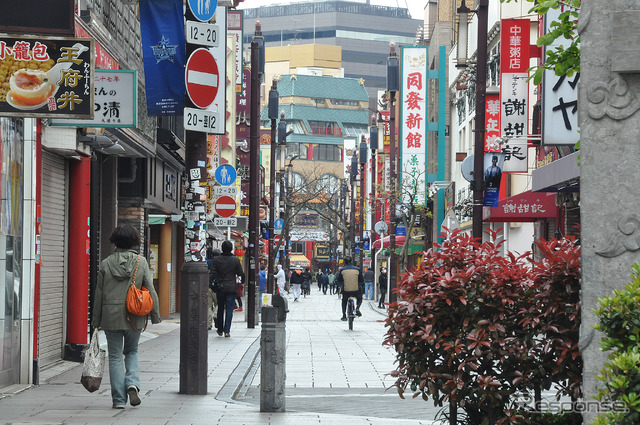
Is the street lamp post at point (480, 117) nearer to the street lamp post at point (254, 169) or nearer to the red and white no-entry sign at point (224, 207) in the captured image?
the red and white no-entry sign at point (224, 207)

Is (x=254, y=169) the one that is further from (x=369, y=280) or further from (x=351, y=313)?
(x=369, y=280)

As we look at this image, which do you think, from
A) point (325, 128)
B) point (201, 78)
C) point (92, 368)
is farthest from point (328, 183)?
point (92, 368)

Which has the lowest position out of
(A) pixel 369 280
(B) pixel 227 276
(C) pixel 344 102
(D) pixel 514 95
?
(A) pixel 369 280

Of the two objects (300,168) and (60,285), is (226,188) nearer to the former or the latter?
(60,285)

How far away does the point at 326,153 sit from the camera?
552 ft

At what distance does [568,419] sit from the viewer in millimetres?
7973

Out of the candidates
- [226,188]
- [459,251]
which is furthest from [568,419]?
[226,188]

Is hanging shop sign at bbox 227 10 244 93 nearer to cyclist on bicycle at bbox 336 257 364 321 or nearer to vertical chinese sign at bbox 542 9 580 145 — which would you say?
cyclist on bicycle at bbox 336 257 364 321

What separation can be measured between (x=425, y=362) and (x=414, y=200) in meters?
44.7

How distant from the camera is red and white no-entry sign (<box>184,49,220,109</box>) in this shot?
1320 cm

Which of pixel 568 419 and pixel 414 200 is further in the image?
pixel 414 200

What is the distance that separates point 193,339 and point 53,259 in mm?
4808

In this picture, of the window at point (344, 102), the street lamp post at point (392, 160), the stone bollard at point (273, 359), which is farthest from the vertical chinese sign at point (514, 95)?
the window at point (344, 102)

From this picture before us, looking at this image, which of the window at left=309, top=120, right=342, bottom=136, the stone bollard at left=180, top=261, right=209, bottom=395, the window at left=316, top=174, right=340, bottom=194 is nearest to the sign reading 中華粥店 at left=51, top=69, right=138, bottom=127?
the stone bollard at left=180, top=261, right=209, bottom=395
